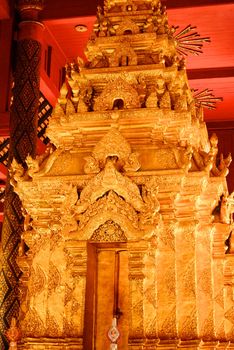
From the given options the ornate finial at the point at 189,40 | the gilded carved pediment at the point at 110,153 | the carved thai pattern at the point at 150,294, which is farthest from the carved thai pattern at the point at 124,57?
the ornate finial at the point at 189,40

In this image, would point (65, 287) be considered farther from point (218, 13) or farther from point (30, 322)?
point (218, 13)

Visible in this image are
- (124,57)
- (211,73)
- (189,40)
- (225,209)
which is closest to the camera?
(124,57)

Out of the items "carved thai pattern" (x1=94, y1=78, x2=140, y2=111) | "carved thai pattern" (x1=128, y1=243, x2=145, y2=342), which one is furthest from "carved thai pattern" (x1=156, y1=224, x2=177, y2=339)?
"carved thai pattern" (x1=94, y1=78, x2=140, y2=111)

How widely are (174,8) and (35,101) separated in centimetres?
291

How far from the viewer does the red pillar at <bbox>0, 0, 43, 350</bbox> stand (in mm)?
7875

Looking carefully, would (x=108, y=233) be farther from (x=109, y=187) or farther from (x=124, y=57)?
(x=124, y=57)

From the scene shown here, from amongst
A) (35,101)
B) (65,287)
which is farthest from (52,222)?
(35,101)

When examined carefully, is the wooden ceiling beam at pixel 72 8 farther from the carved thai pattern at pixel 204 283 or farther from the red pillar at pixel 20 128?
the carved thai pattern at pixel 204 283

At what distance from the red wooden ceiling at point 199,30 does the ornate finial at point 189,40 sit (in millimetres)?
117

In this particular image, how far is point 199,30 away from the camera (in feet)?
36.0

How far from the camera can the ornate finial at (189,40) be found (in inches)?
417

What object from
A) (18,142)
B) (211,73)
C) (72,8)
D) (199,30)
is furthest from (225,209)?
(211,73)

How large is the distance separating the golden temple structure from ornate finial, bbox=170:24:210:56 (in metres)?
5.48

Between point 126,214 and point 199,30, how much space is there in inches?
287
